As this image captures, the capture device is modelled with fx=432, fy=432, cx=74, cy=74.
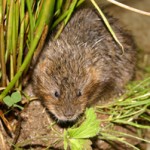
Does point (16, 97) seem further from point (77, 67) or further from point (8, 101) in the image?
point (77, 67)

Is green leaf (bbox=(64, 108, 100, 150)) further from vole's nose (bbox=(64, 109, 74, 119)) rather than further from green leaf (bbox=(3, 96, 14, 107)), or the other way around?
green leaf (bbox=(3, 96, 14, 107))

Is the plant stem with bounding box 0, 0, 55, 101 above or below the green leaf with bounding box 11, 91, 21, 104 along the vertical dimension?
above

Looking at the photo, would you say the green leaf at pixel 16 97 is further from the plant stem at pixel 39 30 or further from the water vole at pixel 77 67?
the water vole at pixel 77 67

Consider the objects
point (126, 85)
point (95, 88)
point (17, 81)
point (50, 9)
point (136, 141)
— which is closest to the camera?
point (50, 9)

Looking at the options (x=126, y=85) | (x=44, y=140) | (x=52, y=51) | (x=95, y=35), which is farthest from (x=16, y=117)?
(x=126, y=85)

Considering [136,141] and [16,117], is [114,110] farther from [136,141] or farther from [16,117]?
[16,117]

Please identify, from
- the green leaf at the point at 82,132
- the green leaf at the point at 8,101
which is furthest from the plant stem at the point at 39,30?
the green leaf at the point at 82,132

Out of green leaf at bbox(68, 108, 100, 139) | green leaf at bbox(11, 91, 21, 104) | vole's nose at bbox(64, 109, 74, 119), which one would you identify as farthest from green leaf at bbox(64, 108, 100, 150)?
green leaf at bbox(11, 91, 21, 104)
